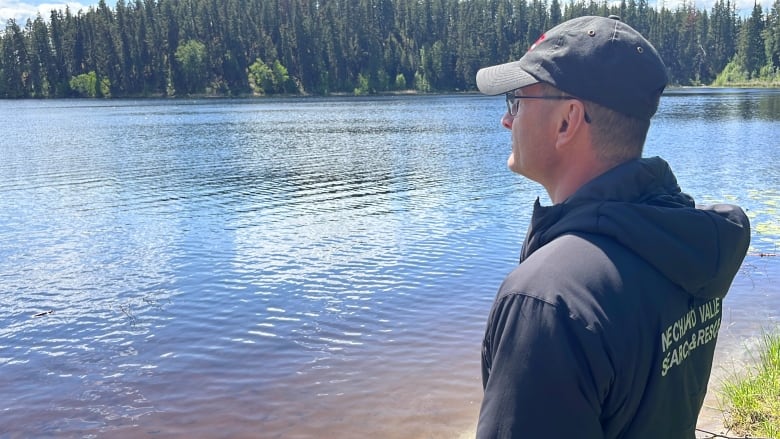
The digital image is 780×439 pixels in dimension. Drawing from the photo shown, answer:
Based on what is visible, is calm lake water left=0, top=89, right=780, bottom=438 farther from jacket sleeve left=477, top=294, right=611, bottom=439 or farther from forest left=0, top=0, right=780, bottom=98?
forest left=0, top=0, right=780, bottom=98

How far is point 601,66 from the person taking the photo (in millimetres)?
2068

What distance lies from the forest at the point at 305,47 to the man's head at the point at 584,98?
13640 cm

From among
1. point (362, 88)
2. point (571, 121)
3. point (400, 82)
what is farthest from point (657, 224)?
point (400, 82)

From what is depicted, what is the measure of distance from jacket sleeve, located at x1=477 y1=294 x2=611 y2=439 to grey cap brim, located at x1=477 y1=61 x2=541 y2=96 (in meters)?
0.77

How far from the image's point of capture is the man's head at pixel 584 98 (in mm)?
2070

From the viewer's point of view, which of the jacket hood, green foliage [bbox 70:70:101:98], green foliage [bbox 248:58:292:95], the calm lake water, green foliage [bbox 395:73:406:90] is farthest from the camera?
green foliage [bbox 395:73:406:90]

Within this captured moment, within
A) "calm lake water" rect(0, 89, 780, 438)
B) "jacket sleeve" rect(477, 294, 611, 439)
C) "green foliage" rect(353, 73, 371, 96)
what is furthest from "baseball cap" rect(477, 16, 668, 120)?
"green foliage" rect(353, 73, 371, 96)

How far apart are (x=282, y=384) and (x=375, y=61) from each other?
143 meters

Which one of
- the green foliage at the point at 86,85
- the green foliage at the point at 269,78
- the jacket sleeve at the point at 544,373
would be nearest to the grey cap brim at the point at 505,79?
the jacket sleeve at the point at 544,373

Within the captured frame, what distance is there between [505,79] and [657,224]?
27.0 inches

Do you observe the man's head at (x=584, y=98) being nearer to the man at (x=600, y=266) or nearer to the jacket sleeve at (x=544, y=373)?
the man at (x=600, y=266)

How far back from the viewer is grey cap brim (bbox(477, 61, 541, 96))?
219 cm

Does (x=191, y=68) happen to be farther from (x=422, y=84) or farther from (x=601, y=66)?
(x=601, y=66)

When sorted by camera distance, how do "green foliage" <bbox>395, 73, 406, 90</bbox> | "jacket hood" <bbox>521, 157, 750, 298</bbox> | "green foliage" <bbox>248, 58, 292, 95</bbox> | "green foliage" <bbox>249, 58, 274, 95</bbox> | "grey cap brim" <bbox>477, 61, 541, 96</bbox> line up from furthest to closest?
"green foliage" <bbox>395, 73, 406, 90</bbox> → "green foliage" <bbox>248, 58, 292, 95</bbox> → "green foliage" <bbox>249, 58, 274, 95</bbox> → "grey cap brim" <bbox>477, 61, 541, 96</bbox> → "jacket hood" <bbox>521, 157, 750, 298</bbox>
